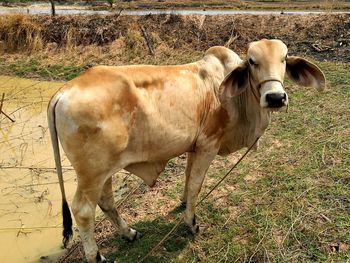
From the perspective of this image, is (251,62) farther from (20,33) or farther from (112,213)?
(20,33)

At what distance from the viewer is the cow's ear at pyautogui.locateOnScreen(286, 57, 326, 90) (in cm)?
322

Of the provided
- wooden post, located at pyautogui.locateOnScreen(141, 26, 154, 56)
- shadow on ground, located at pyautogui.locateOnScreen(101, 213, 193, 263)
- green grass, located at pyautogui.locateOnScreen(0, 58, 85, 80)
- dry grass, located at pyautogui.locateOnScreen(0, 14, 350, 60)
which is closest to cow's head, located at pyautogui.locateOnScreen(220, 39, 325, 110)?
shadow on ground, located at pyautogui.locateOnScreen(101, 213, 193, 263)

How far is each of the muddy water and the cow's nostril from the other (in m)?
2.57

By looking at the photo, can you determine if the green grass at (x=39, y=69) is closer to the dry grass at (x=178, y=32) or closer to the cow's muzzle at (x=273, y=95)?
Result: the dry grass at (x=178, y=32)

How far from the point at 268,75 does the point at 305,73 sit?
0.58m

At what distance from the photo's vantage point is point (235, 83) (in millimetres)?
3201

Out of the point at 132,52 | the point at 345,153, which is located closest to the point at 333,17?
the point at 132,52

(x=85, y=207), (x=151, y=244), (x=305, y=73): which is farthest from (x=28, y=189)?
(x=305, y=73)

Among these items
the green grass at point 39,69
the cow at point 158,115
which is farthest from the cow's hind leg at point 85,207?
the green grass at point 39,69

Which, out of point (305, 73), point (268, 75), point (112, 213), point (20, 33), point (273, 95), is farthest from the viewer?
point (20, 33)

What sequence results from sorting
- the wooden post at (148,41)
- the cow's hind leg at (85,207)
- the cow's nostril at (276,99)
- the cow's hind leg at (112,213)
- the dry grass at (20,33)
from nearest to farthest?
the cow's nostril at (276,99), the cow's hind leg at (85,207), the cow's hind leg at (112,213), the wooden post at (148,41), the dry grass at (20,33)

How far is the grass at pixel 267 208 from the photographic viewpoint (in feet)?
11.4


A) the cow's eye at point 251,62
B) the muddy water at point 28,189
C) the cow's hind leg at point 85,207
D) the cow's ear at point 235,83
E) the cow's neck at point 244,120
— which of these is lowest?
the muddy water at point 28,189

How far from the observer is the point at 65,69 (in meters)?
10.1
